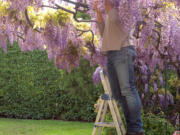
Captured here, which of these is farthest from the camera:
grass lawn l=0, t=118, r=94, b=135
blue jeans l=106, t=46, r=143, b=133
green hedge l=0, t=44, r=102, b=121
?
green hedge l=0, t=44, r=102, b=121

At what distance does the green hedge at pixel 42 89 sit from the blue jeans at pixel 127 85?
13.8ft

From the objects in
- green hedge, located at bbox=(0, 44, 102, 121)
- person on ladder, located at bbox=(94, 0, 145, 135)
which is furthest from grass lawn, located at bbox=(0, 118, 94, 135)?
person on ladder, located at bbox=(94, 0, 145, 135)

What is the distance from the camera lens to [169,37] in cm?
335

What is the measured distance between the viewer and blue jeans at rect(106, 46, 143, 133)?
1.84 metres

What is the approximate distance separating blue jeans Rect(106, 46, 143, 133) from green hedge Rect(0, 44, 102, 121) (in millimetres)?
4208

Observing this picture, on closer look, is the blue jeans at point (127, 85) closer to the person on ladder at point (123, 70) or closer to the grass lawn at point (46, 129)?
the person on ladder at point (123, 70)

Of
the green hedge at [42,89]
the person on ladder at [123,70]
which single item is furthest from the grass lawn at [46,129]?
the person on ladder at [123,70]

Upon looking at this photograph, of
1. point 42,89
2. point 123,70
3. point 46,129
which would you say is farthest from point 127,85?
point 42,89

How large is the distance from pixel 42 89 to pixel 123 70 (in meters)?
5.10

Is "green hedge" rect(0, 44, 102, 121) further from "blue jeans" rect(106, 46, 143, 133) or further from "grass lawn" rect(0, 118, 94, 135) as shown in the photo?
"blue jeans" rect(106, 46, 143, 133)

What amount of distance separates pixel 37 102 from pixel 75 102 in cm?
96

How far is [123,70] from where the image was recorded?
1.86 metres

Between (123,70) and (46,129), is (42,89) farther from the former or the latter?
(123,70)

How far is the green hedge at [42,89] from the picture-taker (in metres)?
6.27
